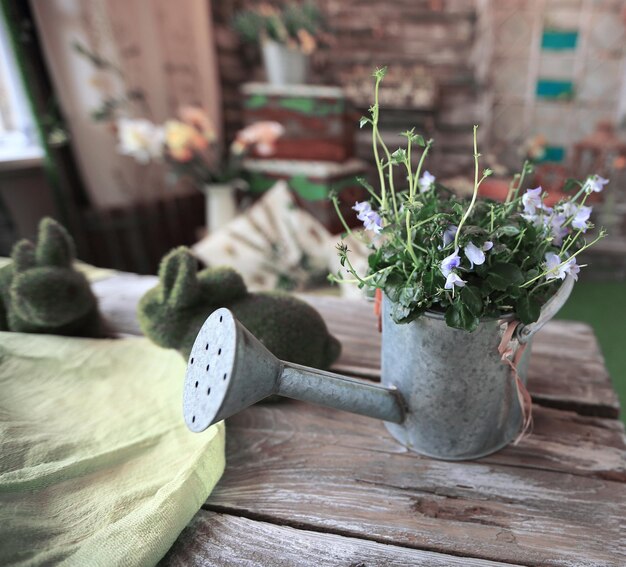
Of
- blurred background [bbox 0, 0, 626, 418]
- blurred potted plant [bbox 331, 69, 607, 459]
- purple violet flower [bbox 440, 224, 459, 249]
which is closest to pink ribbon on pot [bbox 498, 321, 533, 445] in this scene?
blurred potted plant [bbox 331, 69, 607, 459]

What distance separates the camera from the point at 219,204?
2078mm

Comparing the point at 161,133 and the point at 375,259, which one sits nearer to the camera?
the point at 375,259

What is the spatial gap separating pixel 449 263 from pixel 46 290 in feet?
1.86

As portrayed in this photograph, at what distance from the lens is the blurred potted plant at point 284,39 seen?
2.04 metres

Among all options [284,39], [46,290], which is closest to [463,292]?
[46,290]

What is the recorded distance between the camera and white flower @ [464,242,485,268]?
1.35 feet

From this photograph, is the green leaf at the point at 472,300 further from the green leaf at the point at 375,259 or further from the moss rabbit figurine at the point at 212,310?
the moss rabbit figurine at the point at 212,310

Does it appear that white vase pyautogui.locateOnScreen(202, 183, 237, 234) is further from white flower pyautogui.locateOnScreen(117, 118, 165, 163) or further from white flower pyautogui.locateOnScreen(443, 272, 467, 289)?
white flower pyautogui.locateOnScreen(443, 272, 467, 289)

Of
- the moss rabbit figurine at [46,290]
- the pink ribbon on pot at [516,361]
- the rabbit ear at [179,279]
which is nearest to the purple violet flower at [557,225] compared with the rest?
the pink ribbon on pot at [516,361]

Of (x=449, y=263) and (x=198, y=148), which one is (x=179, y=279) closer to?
(x=449, y=263)

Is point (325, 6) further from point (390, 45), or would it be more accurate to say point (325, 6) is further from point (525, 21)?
point (525, 21)

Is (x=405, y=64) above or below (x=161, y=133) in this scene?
above

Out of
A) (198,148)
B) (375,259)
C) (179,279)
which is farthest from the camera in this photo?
(198,148)

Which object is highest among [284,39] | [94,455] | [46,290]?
[284,39]
